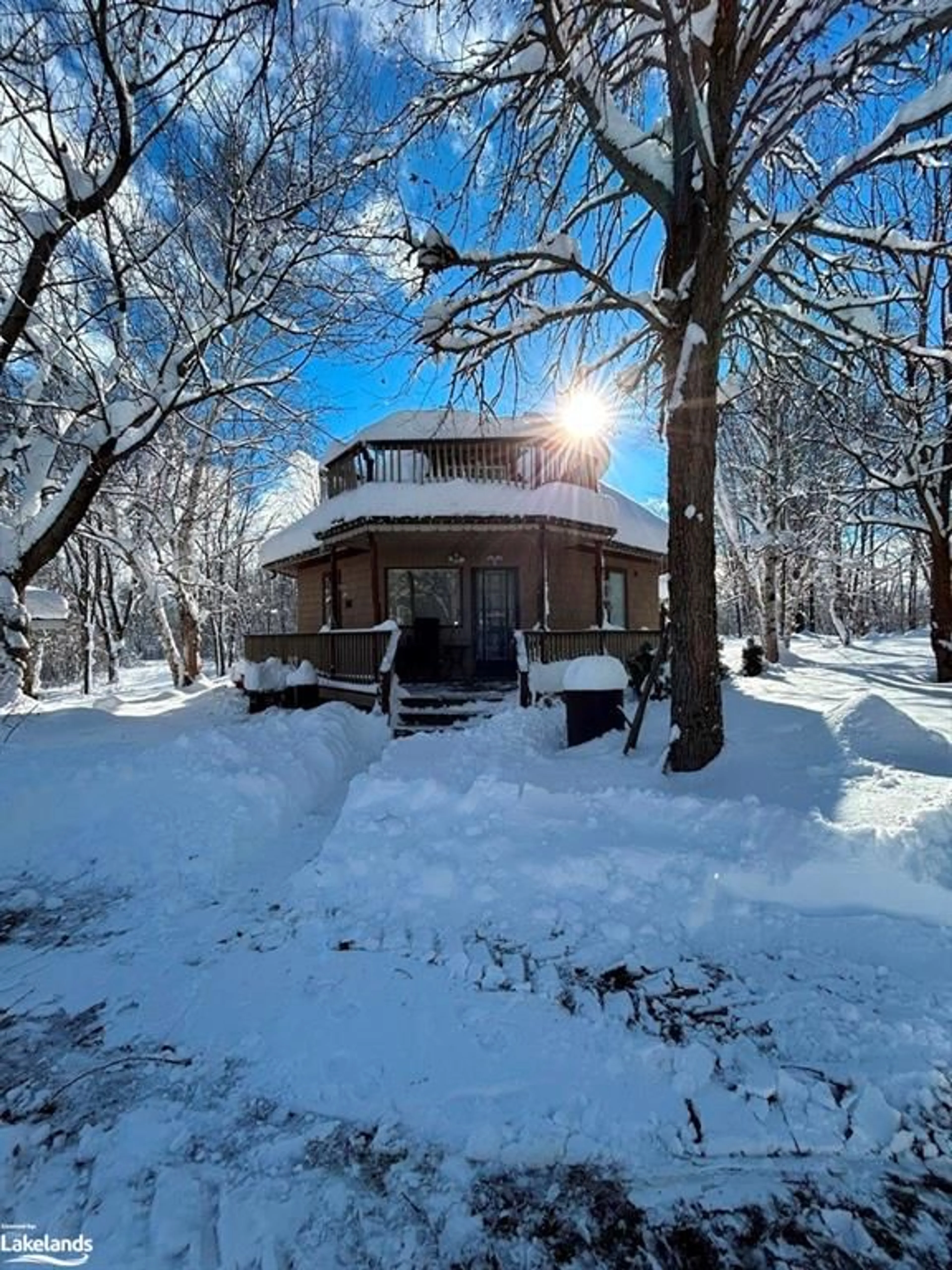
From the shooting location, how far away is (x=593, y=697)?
308 inches

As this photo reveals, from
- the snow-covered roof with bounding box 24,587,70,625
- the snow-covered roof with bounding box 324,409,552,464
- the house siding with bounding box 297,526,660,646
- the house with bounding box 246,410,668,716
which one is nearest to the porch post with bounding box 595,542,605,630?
the house with bounding box 246,410,668,716

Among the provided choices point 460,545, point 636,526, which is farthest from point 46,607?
point 636,526

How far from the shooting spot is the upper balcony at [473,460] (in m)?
13.6

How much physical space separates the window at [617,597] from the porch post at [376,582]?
6489 mm

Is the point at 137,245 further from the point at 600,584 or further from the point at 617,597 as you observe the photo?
the point at 617,597

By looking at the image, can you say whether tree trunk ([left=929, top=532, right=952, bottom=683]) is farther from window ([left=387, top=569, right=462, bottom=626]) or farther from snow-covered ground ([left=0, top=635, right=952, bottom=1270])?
window ([left=387, top=569, right=462, bottom=626])

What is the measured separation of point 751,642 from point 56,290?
15.3m

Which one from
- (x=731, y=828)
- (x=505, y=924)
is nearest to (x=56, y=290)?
(x=505, y=924)

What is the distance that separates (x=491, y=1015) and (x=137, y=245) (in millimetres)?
11276

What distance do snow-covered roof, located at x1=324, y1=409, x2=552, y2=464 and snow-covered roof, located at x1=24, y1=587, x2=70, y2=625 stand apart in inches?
606

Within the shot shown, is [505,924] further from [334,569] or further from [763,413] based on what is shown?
[763,413]

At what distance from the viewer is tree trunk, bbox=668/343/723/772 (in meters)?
5.89

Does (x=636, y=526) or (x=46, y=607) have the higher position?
(x=636, y=526)

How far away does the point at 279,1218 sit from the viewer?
1944mm
